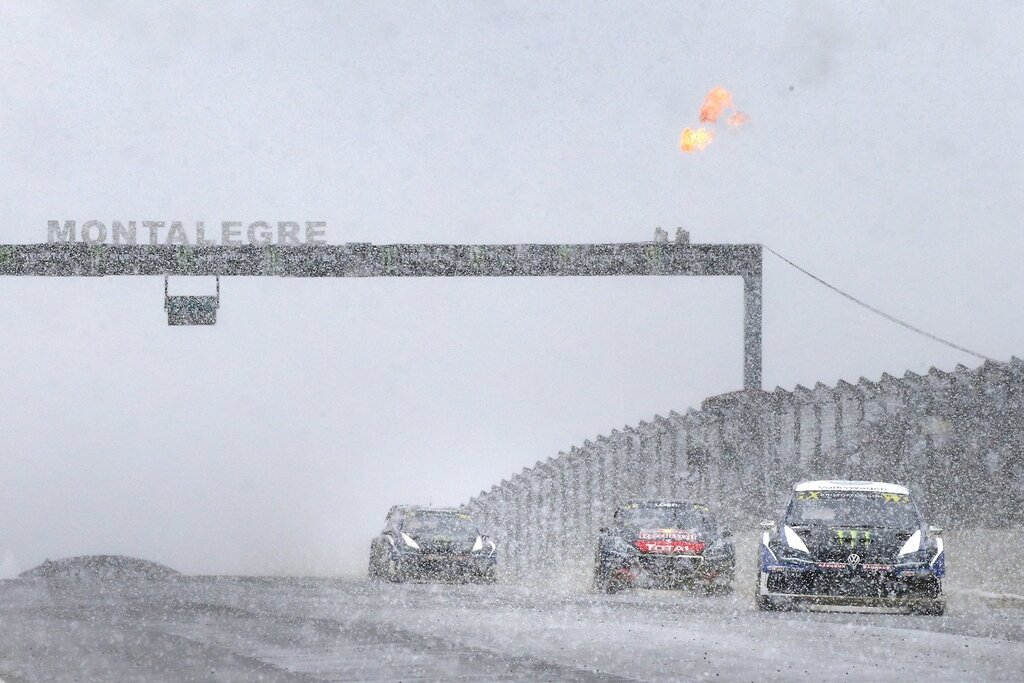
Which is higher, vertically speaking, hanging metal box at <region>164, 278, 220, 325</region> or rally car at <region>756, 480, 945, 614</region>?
hanging metal box at <region>164, 278, 220, 325</region>

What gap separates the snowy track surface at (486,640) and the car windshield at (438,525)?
7174 mm

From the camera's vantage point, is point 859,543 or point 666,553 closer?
point 859,543

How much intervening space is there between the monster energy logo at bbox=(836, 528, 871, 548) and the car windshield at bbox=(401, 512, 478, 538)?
40.4 ft

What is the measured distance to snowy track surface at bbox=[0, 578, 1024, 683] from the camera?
13156 mm

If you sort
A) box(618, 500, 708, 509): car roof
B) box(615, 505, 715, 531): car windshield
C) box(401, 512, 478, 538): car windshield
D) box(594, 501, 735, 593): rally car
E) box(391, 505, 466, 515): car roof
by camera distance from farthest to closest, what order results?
1. box(391, 505, 466, 515): car roof
2. box(401, 512, 478, 538): car windshield
3. box(618, 500, 708, 509): car roof
4. box(615, 505, 715, 531): car windshield
5. box(594, 501, 735, 593): rally car

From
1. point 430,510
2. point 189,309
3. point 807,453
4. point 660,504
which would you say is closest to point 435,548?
point 430,510

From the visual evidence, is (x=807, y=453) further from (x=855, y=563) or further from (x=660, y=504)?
(x=855, y=563)

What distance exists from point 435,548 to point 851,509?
1171 centimetres

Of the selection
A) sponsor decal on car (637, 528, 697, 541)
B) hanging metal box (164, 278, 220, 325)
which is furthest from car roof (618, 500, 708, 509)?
hanging metal box (164, 278, 220, 325)

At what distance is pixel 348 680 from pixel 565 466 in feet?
123

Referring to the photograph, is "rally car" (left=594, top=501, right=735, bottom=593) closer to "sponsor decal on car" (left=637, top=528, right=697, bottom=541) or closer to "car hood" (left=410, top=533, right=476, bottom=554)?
"sponsor decal on car" (left=637, top=528, right=697, bottom=541)

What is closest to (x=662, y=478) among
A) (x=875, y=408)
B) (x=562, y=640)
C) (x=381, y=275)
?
(x=381, y=275)

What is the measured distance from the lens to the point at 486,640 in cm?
1639

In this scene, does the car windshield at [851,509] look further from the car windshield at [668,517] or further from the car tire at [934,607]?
the car windshield at [668,517]
